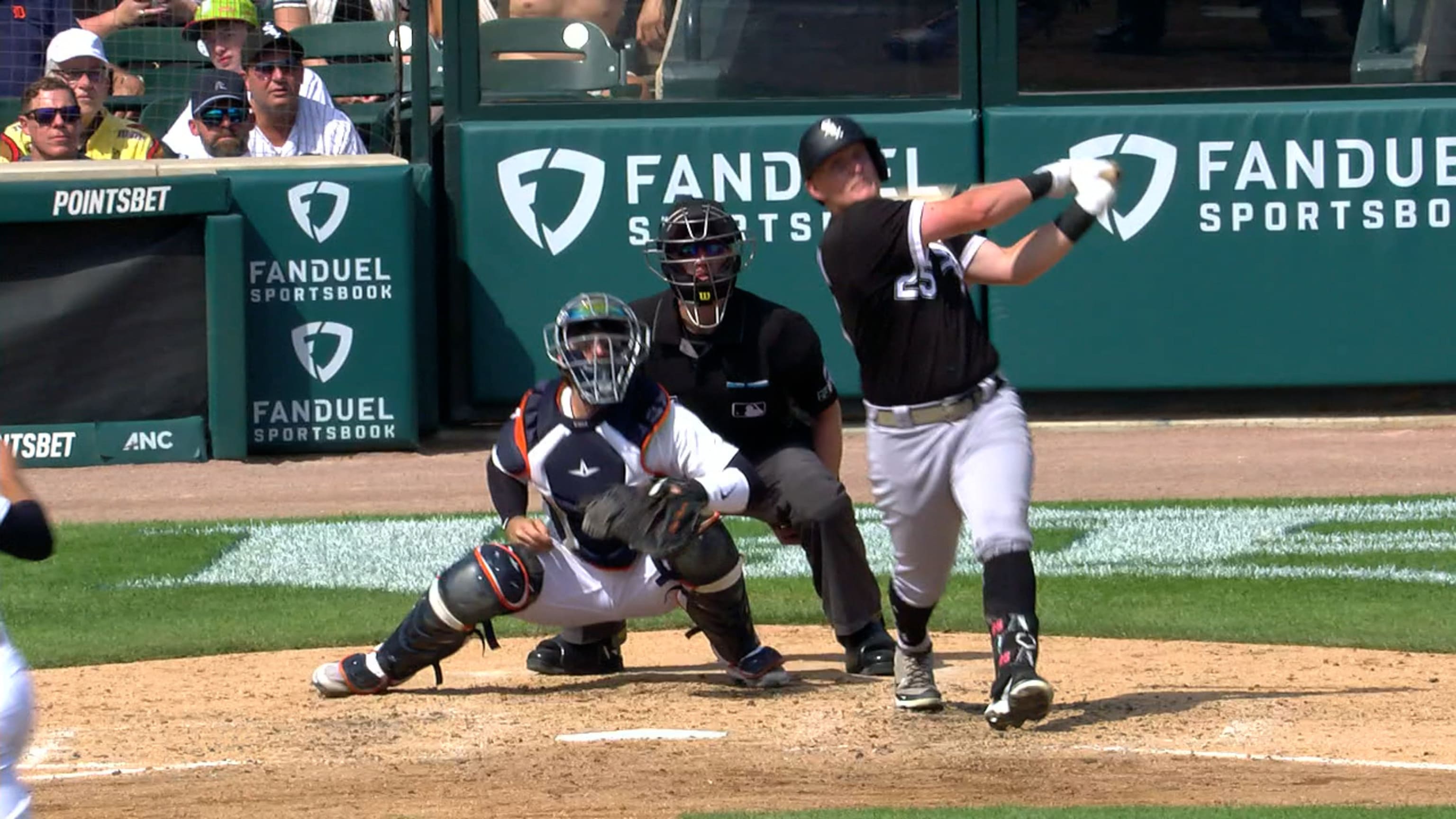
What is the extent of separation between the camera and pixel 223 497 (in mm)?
10133

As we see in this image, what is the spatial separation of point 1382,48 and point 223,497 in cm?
657

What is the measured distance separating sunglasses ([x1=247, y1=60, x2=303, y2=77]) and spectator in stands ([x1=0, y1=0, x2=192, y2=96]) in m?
1.30

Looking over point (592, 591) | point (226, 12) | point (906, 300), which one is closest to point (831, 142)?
point (906, 300)

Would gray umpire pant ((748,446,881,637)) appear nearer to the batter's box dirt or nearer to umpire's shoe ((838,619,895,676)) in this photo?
umpire's shoe ((838,619,895,676))

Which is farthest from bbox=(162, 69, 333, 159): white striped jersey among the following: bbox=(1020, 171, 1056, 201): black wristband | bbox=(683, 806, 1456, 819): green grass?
bbox=(683, 806, 1456, 819): green grass

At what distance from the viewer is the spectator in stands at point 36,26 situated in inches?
465

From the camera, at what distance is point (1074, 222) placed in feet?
16.9

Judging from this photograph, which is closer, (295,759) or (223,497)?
(295,759)

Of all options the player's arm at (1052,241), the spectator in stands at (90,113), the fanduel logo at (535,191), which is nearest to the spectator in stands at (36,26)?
the spectator in stands at (90,113)

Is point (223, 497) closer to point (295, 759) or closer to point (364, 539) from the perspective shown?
point (364, 539)

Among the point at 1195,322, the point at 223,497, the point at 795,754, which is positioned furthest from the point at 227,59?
the point at 795,754

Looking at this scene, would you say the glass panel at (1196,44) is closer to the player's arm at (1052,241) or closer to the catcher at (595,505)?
the catcher at (595,505)

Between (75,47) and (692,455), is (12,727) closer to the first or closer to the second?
(692,455)

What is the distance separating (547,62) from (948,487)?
6.40 metres
